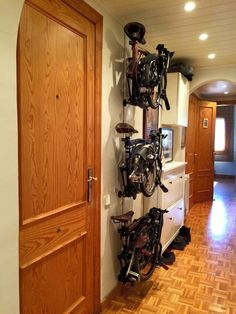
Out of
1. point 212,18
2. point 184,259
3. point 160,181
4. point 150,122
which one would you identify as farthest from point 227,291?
point 212,18

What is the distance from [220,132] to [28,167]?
8.80 meters

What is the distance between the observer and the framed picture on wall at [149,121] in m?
2.78

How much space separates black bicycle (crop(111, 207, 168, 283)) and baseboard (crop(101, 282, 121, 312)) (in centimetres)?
18

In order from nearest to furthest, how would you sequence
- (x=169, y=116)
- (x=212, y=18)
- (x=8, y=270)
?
(x=8, y=270)
(x=212, y=18)
(x=169, y=116)

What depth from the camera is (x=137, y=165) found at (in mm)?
2191

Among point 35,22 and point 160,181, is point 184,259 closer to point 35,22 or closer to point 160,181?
point 160,181

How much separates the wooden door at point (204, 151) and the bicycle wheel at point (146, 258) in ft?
11.2

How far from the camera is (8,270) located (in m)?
1.18

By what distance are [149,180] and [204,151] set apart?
372 centimetres

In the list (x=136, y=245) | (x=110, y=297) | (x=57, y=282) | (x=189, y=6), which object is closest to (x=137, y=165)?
(x=136, y=245)

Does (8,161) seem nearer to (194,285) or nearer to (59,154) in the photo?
(59,154)

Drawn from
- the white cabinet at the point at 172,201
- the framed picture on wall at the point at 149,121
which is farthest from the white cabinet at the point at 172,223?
the framed picture on wall at the point at 149,121

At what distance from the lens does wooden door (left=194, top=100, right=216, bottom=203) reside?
5.63m

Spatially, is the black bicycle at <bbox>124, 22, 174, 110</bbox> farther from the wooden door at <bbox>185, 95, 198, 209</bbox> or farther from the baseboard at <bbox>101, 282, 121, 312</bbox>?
the wooden door at <bbox>185, 95, 198, 209</bbox>
